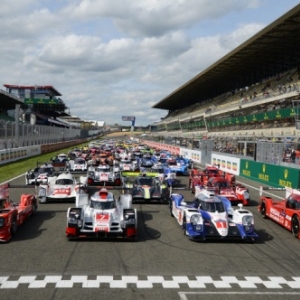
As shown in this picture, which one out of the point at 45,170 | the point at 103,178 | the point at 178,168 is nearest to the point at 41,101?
the point at 178,168

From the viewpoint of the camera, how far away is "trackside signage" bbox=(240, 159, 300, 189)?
2320 centimetres

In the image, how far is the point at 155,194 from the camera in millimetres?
18797

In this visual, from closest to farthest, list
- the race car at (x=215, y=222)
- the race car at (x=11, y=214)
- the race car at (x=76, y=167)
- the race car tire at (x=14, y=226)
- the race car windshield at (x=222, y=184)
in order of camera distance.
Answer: the race car at (x=11, y=214), the race car at (x=215, y=222), the race car tire at (x=14, y=226), the race car windshield at (x=222, y=184), the race car at (x=76, y=167)

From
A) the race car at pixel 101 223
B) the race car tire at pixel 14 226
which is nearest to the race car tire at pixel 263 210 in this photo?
the race car at pixel 101 223

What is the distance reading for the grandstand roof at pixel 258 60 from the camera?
37.9 metres

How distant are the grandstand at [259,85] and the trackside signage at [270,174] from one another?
2.31 metres

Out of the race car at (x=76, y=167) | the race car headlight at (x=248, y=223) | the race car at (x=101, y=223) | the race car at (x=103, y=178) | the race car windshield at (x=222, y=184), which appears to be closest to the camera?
the race car at (x=101, y=223)

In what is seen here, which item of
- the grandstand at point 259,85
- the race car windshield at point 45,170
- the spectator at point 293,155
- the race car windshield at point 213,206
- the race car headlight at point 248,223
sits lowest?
the race car headlight at point 248,223

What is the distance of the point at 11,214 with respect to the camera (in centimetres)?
1239

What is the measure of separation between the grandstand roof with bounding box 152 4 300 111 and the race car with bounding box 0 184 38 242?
25568 mm

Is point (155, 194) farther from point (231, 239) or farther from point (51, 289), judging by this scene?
point (51, 289)

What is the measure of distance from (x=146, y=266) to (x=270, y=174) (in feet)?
60.5

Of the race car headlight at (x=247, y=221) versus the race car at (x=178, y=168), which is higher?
the race car headlight at (x=247, y=221)

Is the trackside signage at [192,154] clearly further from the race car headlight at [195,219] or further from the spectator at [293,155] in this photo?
the race car headlight at [195,219]
